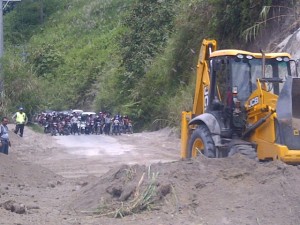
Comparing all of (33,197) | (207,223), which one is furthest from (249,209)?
(33,197)

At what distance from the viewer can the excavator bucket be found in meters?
13.8

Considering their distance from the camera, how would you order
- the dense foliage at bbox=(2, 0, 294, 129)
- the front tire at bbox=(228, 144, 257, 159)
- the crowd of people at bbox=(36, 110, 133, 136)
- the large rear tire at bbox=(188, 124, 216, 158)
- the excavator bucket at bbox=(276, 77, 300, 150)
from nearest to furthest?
1. the excavator bucket at bbox=(276, 77, 300, 150)
2. the front tire at bbox=(228, 144, 257, 159)
3. the large rear tire at bbox=(188, 124, 216, 158)
4. the dense foliage at bbox=(2, 0, 294, 129)
5. the crowd of people at bbox=(36, 110, 133, 136)

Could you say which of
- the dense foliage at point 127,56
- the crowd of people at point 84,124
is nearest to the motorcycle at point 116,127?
the crowd of people at point 84,124

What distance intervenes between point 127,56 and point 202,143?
3318cm

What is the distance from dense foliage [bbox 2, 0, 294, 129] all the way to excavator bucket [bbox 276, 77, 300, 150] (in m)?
16.7

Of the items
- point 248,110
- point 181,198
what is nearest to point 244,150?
point 248,110

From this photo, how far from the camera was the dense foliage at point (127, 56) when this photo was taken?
118 ft

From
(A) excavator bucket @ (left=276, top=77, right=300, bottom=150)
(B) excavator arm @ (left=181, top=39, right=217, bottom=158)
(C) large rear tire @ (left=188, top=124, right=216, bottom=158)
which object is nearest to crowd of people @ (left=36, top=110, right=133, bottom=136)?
(B) excavator arm @ (left=181, top=39, right=217, bottom=158)

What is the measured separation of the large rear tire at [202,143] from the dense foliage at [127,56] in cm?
1482

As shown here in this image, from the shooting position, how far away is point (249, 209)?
36.8ft

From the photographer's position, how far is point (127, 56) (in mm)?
48906

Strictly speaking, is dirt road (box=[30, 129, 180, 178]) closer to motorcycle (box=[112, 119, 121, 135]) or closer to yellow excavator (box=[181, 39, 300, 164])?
yellow excavator (box=[181, 39, 300, 164])

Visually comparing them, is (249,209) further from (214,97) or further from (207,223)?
(214,97)

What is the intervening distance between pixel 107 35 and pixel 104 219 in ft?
200
